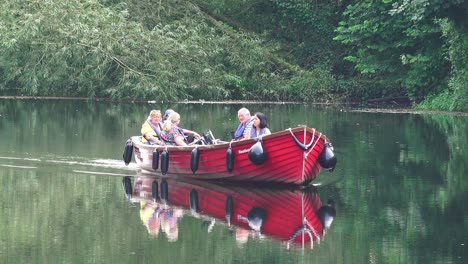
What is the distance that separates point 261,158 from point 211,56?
22.2 meters

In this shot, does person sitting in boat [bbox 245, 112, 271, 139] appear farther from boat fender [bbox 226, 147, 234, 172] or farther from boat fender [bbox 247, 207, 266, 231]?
boat fender [bbox 247, 207, 266, 231]

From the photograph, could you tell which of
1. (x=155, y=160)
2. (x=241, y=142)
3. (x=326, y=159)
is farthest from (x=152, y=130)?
(x=326, y=159)

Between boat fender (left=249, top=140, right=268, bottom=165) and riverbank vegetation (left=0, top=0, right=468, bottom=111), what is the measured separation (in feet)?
51.4

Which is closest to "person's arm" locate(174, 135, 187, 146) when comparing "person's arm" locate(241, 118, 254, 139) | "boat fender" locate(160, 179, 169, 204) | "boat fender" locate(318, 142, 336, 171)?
"boat fender" locate(160, 179, 169, 204)

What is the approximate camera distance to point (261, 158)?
59.6 ft

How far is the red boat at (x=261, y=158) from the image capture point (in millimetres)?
18188

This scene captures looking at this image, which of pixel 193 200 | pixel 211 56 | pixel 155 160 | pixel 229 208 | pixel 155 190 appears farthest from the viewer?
pixel 211 56

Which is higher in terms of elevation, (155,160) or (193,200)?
(155,160)

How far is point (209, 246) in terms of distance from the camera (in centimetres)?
1319

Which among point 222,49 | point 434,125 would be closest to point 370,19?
point 222,49

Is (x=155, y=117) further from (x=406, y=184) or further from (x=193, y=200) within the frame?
(x=406, y=184)

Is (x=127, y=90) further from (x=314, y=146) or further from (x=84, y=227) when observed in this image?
(x=84, y=227)

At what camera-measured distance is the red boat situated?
59.7ft

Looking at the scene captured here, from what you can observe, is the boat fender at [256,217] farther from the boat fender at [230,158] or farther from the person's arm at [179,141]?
the person's arm at [179,141]
